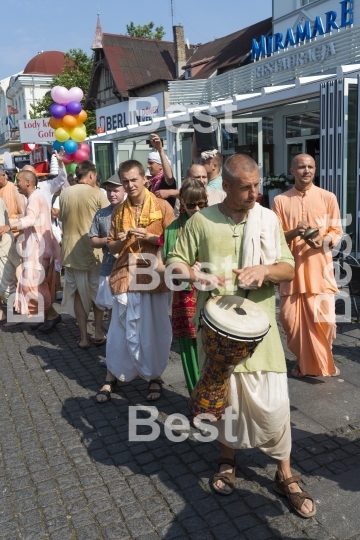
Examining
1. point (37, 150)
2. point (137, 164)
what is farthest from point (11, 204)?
point (37, 150)

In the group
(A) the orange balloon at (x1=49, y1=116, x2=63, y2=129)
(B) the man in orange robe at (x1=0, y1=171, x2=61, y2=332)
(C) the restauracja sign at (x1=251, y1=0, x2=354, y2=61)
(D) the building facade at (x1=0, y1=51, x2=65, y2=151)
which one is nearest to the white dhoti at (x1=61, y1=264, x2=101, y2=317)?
(B) the man in orange robe at (x1=0, y1=171, x2=61, y2=332)

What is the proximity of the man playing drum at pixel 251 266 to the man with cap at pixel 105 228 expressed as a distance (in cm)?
172

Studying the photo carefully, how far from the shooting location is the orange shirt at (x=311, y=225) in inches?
181

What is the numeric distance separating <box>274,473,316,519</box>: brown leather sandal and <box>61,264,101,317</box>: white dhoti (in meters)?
3.51

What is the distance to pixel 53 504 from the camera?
315 cm

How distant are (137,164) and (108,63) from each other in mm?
28756

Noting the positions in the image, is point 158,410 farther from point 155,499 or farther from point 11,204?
point 11,204

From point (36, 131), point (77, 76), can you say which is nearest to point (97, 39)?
point (77, 76)

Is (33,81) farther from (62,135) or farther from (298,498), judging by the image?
(298,498)

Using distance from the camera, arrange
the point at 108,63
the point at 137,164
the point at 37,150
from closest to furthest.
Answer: the point at 137,164
the point at 37,150
the point at 108,63

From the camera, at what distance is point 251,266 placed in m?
2.82

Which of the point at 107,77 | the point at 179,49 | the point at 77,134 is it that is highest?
the point at 179,49

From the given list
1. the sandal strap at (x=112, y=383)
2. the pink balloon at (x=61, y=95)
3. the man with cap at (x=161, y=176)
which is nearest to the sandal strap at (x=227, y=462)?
the sandal strap at (x=112, y=383)

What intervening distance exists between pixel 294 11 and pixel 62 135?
11.6 m
